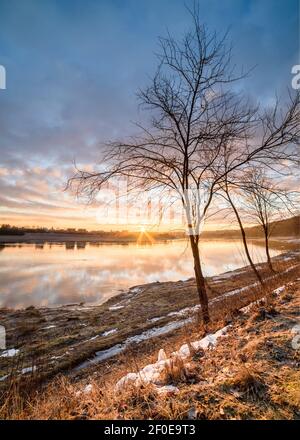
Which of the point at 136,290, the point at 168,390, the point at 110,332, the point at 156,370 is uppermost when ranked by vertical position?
the point at 168,390

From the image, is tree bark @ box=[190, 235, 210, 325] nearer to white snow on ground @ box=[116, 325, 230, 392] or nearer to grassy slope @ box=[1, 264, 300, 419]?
white snow on ground @ box=[116, 325, 230, 392]

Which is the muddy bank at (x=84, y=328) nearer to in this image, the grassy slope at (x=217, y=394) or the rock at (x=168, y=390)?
the grassy slope at (x=217, y=394)

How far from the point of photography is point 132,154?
6.73 metres

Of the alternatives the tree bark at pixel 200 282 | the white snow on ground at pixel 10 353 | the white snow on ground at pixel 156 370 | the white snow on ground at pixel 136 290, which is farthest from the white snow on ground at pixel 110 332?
the white snow on ground at pixel 136 290

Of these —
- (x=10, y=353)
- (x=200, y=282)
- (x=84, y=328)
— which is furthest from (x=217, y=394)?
(x=84, y=328)

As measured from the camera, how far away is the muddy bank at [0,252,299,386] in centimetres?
764

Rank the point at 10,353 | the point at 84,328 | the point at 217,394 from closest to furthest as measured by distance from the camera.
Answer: the point at 217,394 < the point at 10,353 < the point at 84,328

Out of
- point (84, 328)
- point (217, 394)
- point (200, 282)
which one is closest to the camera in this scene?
point (217, 394)

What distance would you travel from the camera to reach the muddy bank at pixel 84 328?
764cm

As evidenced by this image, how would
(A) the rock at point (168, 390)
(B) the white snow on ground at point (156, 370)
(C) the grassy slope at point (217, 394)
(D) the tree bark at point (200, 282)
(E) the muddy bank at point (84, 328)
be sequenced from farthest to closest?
(E) the muddy bank at point (84, 328) < (D) the tree bark at point (200, 282) < (B) the white snow on ground at point (156, 370) < (A) the rock at point (168, 390) < (C) the grassy slope at point (217, 394)

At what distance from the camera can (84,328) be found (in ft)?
36.3

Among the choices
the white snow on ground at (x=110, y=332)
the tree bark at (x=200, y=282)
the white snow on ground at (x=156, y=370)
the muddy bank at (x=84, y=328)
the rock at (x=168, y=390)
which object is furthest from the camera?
the white snow on ground at (x=110, y=332)

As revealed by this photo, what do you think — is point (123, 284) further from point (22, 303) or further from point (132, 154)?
point (132, 154)

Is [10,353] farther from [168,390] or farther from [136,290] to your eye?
[136,290]
